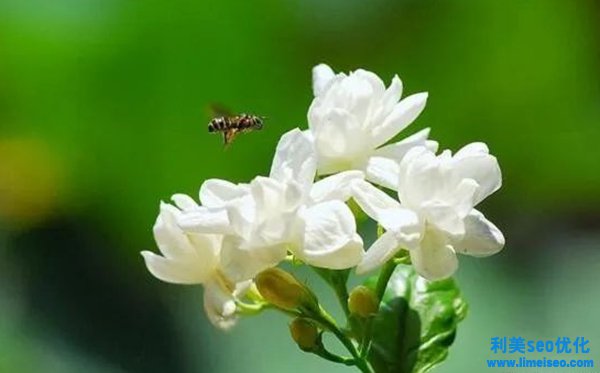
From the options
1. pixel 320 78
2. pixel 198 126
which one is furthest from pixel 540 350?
pixel 320 78

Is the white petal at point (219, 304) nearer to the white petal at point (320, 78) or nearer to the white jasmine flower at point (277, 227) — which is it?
the white jasmine flower at point (277, 227)

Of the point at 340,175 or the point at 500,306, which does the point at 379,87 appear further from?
the point at 500,306

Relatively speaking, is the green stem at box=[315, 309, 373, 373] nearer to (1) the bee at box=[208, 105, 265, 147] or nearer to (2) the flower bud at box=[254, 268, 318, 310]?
(2) the flower bud at box=[254, 268, 318, 310]

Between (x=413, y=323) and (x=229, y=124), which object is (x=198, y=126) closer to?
(x=229, y=124)

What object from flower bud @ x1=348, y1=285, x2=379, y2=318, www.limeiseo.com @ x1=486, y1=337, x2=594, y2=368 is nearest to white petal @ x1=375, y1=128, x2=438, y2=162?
flower bud @ x1=348, y1=285, x2=379, y2=318

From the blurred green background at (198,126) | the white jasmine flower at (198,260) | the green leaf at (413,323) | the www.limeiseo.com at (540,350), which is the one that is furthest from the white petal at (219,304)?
the blurred green background at (198,126)
